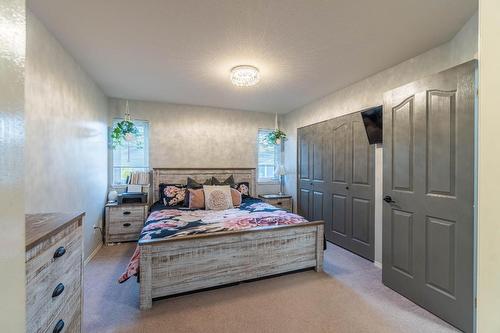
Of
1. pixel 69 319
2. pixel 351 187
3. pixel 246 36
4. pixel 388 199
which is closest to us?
pixel 69 319

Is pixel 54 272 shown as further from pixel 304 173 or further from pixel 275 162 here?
pixel 275 162

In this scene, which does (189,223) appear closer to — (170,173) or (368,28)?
(170,173)

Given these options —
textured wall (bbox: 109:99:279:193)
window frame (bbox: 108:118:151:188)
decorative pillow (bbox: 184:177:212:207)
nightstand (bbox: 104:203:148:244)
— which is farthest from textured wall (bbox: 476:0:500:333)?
window frame (bbox: 108:118:151:188)

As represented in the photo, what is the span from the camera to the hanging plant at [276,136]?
15.4 feet

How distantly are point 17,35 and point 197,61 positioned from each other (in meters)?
2.15

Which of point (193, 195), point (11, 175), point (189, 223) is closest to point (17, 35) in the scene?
point (11, 175)

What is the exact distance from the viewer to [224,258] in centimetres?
227

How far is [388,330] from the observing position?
1744 millimetres

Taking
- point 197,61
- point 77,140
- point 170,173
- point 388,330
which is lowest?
point 388,330

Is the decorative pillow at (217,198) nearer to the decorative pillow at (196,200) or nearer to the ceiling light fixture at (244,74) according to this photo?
the decorative pillow at (196,200)

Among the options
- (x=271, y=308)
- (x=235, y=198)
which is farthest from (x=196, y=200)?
(x=271, y=308)

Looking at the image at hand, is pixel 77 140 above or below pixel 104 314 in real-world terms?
above

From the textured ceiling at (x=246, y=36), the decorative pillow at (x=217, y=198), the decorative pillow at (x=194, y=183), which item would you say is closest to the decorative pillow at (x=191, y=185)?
the decorative pillow at (x=194, y=183)

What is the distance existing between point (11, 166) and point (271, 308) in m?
2.07
